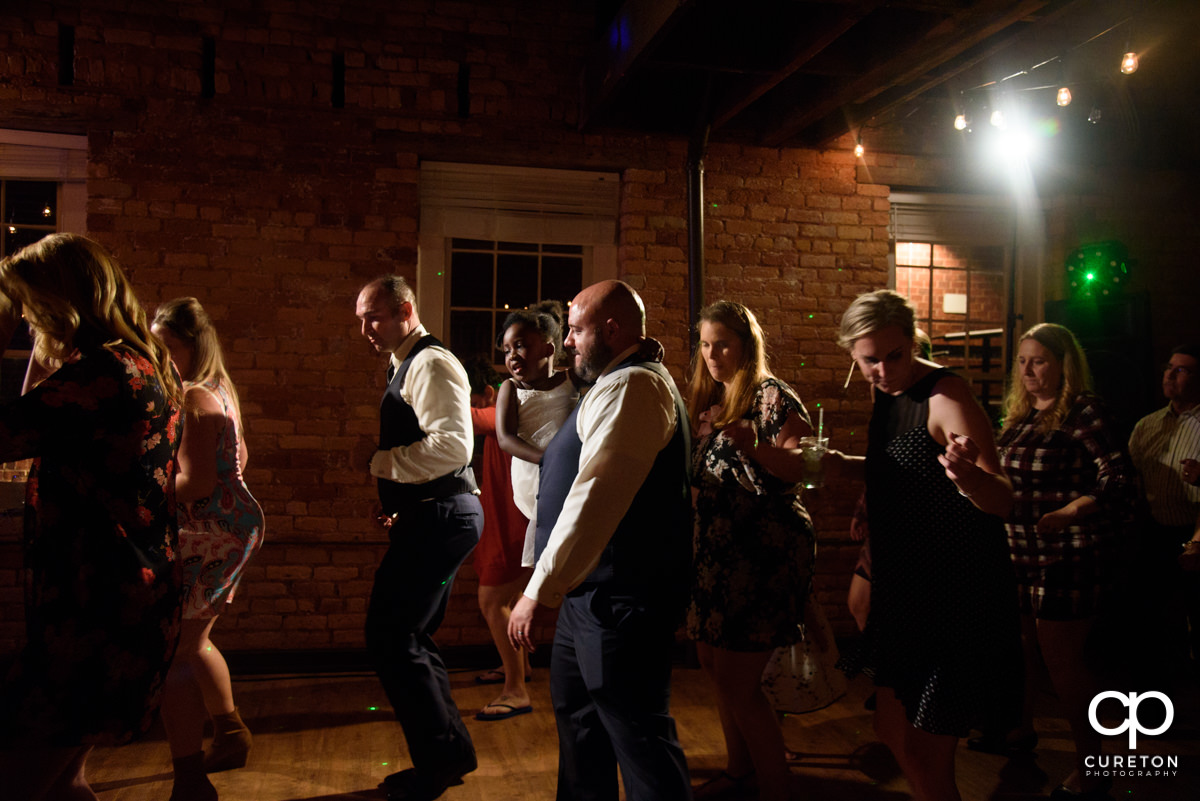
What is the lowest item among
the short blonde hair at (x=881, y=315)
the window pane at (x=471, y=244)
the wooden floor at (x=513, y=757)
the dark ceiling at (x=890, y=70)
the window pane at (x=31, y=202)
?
the wooden floor at (x=513, y=757)

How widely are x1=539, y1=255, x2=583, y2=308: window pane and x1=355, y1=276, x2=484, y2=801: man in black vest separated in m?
2.20

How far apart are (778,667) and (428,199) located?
10.5 feet

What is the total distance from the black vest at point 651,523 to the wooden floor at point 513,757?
1.19 meters

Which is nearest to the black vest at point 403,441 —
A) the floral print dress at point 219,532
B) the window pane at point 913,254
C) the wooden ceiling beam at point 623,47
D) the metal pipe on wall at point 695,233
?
the floral print dress at point 219,532

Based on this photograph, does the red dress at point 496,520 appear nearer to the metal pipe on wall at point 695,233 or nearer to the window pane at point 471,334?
the window pane at point 471,334

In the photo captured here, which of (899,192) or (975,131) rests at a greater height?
(975,131)

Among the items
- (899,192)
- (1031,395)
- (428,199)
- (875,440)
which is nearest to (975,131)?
(899,192)

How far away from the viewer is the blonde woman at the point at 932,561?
2123mm

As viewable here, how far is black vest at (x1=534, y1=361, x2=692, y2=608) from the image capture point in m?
2.02

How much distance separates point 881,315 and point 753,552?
908 millimetres

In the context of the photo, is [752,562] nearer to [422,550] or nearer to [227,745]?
[422,550]

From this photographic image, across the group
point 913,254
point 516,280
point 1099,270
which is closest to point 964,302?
point 913,254

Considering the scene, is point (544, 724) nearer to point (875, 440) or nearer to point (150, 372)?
point (875, 440)

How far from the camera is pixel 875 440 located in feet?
7.81
